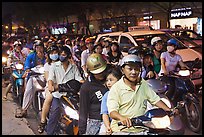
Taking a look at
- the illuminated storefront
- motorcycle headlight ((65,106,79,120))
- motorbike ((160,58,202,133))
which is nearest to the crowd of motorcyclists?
motorcycle headlight ((65,106,79,120))

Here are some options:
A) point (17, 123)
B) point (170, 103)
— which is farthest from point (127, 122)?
point (17, 123)

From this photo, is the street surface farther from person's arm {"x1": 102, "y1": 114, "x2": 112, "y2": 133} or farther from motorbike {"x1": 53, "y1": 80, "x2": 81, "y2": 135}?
person's arm {"x1": 102, "y1": 114, "x2": 112, "y2": 133}

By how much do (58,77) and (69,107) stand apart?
0.68 meters

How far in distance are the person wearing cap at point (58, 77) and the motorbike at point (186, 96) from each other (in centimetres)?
141

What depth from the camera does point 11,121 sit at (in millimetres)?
6645

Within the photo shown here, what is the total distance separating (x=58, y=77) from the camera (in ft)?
16.5

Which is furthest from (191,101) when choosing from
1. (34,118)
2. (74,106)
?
(34,118)

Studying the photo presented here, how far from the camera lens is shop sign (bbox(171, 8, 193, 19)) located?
1798 centimetres

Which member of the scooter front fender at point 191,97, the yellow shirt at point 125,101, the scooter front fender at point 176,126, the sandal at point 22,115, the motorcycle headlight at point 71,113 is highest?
the yellow shirt at point 125,101

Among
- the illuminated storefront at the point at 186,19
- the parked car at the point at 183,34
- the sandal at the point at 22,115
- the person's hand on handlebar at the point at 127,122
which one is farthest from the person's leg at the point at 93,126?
the illuminated storefront at the point at 186,19

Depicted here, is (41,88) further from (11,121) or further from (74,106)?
(74,106)

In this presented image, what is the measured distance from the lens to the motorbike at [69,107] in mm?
4387

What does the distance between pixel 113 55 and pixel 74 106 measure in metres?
3.35

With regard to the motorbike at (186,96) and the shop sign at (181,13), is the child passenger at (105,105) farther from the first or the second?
the shop sign at (181,13)
